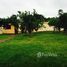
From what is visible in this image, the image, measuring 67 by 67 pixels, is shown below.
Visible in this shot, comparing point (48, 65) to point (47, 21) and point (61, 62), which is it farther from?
point (47, 21)

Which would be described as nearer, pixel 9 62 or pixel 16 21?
pixel 9 62

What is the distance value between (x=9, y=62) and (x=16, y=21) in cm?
3998

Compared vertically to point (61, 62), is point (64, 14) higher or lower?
higher

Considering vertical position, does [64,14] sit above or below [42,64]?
above

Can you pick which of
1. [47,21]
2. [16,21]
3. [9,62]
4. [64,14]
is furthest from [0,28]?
[9,62]

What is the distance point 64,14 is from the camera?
5506 centimetres

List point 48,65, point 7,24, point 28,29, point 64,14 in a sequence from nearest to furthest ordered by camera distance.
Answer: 1. point 48,65
2. point 28,29
3. point 64,14
4. point 7,24

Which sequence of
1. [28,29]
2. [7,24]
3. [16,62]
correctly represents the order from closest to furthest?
[16,62], [28,29], [7,24]

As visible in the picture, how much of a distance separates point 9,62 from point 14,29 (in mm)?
44503

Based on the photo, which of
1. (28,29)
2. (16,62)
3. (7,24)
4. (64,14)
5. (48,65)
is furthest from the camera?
(7,24)

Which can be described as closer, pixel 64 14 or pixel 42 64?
pixel 42 64

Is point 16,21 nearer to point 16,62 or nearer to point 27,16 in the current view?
point 27,16

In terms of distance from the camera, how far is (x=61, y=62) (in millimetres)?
17141

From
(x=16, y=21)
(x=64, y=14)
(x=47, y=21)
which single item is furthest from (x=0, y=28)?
(x=64, y=14)
